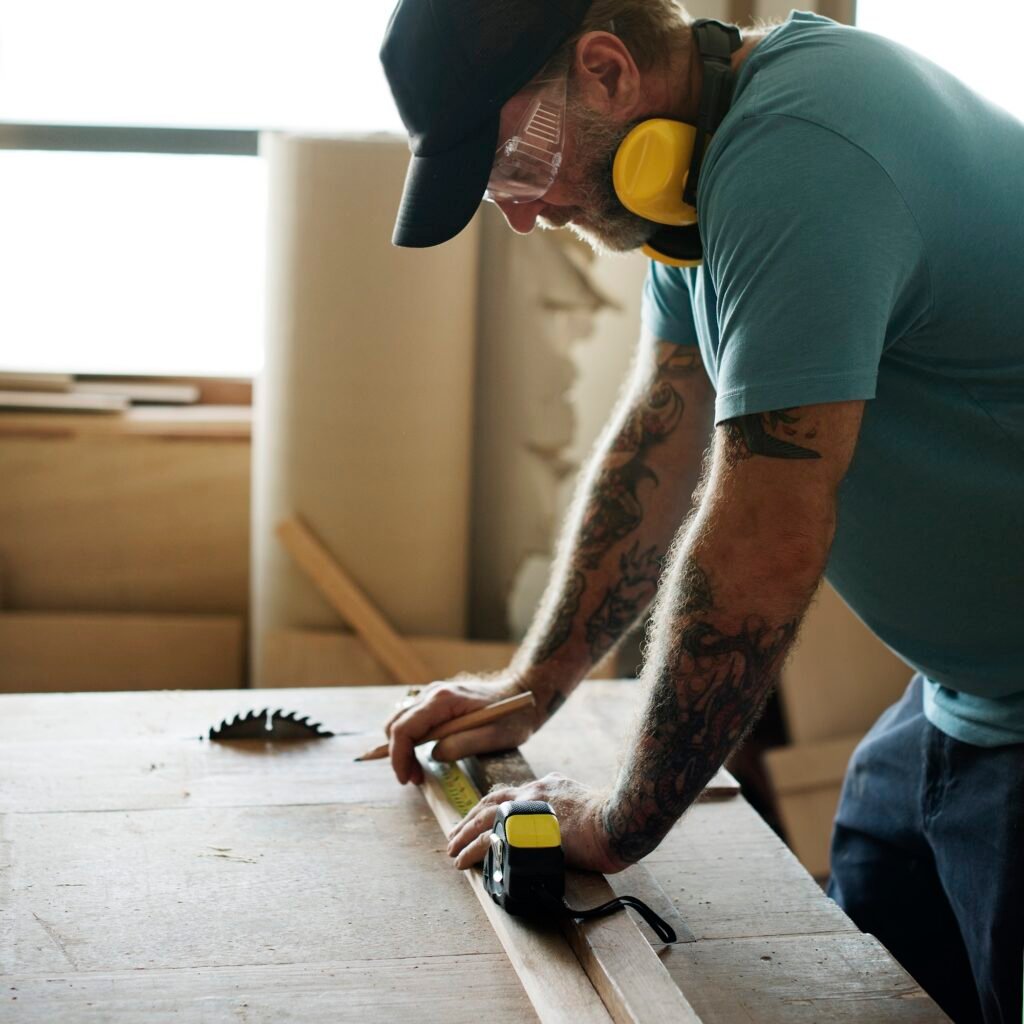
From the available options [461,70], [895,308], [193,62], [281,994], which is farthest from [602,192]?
[193,62]

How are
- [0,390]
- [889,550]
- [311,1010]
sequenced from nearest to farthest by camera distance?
[311,1010], [889,550], [0,390]

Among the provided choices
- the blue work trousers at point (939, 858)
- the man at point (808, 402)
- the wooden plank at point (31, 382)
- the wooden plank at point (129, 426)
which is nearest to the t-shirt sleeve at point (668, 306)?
the man at point (808, 402)

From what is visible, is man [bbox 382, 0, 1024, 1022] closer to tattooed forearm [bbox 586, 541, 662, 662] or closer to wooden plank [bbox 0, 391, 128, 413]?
tattooed forearm [bbox 586, 541, 662, 662]

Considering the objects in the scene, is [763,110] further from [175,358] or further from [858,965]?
[175,358]

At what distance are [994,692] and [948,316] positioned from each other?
486 millimetres

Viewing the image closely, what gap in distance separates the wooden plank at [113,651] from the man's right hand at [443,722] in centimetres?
172

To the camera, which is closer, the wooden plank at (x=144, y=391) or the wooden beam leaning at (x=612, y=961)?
the wooden beam leaning at (x=612, y=961)

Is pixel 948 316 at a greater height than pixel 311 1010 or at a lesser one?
greater

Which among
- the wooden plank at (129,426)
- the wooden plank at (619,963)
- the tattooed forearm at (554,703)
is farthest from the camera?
the wooden plank at (129,426)

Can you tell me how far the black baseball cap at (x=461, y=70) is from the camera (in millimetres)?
1313

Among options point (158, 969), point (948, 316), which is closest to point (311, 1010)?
point (158, 969)

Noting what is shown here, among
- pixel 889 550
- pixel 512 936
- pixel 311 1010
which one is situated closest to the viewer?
pixel 311 1010

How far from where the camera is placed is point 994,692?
144 centimetres

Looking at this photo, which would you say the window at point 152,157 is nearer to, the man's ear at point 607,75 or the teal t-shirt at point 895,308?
the man's ear at point 607,75
